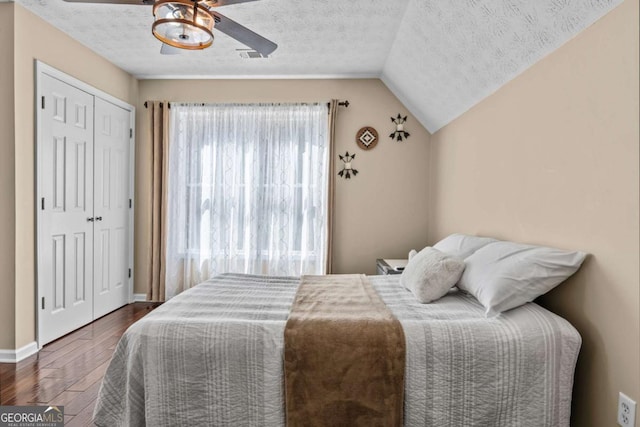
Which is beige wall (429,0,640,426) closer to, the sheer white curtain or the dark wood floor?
the sheer white curtain

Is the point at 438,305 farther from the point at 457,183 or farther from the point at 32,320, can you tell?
the point at 32,320

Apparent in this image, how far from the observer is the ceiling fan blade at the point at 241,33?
6.77 ft

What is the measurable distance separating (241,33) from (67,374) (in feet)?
8.04

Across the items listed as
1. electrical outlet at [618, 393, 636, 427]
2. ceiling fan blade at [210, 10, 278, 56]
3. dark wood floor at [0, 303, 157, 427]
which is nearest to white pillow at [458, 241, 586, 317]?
electrical outlet at [618, 393, 636, 427]

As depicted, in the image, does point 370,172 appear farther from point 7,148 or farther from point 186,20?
point 7,148

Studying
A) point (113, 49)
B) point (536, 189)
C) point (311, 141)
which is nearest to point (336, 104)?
point (311, 141)

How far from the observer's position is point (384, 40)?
132 inches

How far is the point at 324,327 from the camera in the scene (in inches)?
68.2

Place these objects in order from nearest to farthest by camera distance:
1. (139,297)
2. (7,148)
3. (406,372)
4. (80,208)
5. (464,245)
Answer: (406,372)
(464,245)
(7,148)
(80,208)
(139,297)

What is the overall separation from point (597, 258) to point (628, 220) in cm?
24

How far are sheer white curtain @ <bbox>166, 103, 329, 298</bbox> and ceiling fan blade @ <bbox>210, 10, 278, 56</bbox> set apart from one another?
1890 millimetres

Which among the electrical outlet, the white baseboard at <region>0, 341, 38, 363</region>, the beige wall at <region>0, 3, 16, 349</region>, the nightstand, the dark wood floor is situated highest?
the beige wall at <region>0, 3, 16, 349</region>
